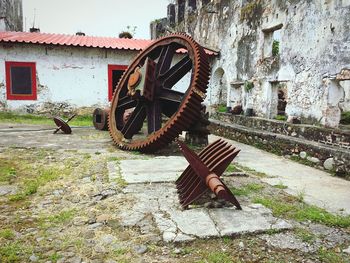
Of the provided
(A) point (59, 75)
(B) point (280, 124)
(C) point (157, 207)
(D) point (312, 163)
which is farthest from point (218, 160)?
(A) point (59, 75)

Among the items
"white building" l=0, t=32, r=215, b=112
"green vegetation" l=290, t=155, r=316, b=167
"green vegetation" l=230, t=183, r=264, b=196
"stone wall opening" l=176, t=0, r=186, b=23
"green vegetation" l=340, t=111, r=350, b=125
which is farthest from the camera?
"stone wall opening" l=176, t=0, r=186, b=23

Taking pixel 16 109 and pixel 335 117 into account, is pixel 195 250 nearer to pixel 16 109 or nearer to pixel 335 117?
pixel 335 117

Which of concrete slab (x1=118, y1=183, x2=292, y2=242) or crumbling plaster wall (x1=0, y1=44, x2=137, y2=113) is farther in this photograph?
crumbling plaster wall (x1=0, y1=44, x2=137, y2=113)

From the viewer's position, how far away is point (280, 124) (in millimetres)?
7168

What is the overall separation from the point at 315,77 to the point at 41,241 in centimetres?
647

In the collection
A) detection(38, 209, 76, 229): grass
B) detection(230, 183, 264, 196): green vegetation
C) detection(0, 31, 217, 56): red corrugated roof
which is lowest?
detection(38, 209, 76, 229): grass

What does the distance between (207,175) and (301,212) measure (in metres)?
0.97

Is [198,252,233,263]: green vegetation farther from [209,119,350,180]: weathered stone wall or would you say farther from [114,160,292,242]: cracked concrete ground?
[209,119,350,180]: weathered stone wall

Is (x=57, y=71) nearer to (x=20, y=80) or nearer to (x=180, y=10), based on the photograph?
(x=20, y=80)

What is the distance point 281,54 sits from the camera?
815 centimetres

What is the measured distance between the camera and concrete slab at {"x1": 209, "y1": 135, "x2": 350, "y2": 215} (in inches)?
132

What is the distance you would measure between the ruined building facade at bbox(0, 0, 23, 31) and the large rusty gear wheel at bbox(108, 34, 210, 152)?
14.1 metres

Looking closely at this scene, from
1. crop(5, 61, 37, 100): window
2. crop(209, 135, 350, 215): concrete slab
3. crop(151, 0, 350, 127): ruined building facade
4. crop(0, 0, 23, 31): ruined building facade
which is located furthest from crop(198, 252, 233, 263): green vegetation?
crop(0, 0, 23, 31): ruined building facade

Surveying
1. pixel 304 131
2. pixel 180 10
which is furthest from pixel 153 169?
pixel 180 10
